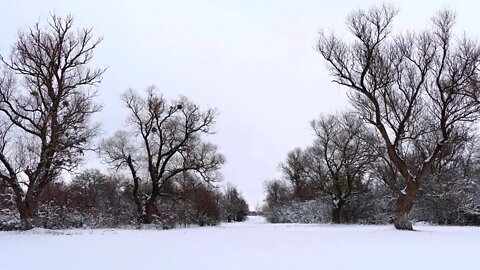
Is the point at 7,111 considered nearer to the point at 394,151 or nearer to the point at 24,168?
the point at 24,168

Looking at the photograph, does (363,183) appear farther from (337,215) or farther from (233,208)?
(233,208)

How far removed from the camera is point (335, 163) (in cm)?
4419

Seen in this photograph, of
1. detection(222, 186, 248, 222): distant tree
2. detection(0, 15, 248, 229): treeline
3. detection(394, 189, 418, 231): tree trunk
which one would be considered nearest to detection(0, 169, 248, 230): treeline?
detection(0, 15, 248, 229): treeline

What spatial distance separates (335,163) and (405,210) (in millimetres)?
21235

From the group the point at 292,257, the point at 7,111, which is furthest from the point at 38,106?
the point at 292,257

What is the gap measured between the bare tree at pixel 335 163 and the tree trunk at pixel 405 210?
16396mm

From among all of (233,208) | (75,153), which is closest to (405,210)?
(75,153)

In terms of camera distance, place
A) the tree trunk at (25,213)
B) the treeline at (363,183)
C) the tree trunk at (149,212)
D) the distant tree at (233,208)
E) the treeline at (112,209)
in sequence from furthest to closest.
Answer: the distant tree at (233,208) < the treeline at (363,183) < the tree trunk at (149,212) < the treeline at (112,209) < the tree trunk at (25,213)

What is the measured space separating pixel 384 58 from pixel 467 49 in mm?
3980

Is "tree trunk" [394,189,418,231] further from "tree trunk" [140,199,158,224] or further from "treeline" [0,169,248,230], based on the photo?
"tree trunk" [140,199,158,224]

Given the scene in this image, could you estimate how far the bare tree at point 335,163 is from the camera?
41.1 meters

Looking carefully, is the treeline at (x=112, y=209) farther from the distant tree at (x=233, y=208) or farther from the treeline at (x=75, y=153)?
the distant tree at (x=233, y=208)

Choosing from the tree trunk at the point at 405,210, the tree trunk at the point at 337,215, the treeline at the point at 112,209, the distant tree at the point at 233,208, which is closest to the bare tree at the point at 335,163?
the tree trunk at the point at 337,215

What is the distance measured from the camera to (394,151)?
2312cm
